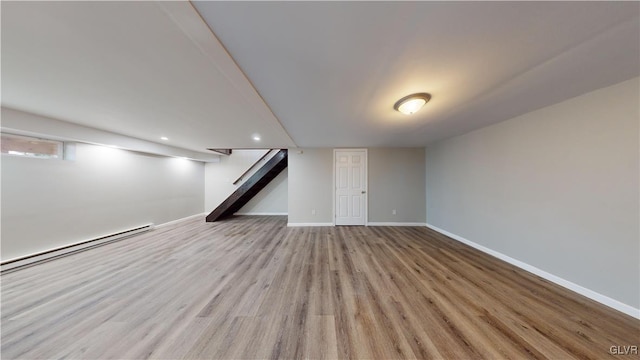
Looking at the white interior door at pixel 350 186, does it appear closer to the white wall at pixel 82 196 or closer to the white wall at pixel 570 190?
the white wall at pixel 570 190

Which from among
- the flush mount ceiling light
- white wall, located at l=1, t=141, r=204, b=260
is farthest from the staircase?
the flush mount ceiling light

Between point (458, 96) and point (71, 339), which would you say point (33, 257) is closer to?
point (71, 339)

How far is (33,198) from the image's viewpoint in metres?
2.97

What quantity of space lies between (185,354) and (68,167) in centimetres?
442

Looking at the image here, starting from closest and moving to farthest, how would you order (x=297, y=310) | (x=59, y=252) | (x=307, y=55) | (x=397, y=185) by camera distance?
(x=307, y=55) → (x=297, y=310) → (x=59, y=252) → (x=397, y=185)

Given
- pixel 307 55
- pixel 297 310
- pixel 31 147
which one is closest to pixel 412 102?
pixel 307 55

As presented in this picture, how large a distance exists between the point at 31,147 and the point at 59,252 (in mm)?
1790

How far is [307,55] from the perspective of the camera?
152 cm

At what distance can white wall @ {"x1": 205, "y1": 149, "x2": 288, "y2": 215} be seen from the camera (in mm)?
6984

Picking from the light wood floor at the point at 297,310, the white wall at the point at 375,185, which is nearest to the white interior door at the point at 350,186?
the white wall at the point at 375,185

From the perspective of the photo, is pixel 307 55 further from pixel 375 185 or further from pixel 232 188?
pixel 232 188

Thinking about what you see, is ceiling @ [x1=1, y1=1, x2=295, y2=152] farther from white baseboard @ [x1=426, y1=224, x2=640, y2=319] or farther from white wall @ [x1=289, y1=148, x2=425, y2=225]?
white baseboard @ [x1=426, y1=224, x2=640, y2=319]

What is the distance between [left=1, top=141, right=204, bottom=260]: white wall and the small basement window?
0.11 m

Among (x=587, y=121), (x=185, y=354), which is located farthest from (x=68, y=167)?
(x=587, y=121)
